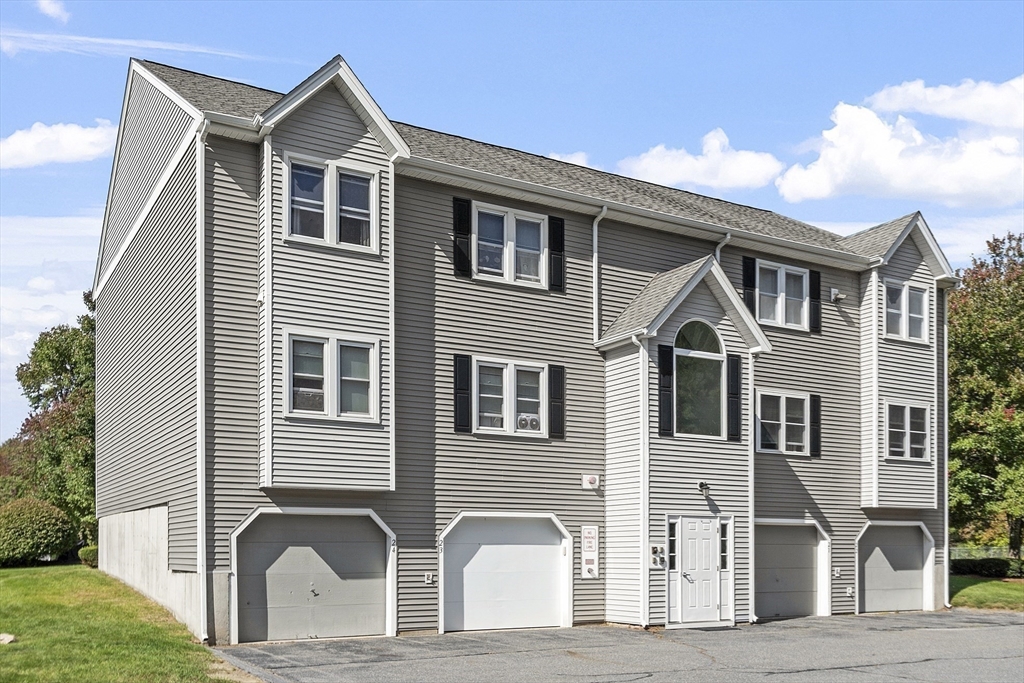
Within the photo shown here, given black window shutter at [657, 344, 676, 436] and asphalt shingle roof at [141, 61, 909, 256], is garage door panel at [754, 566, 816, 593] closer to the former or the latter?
black window shutter at [657, 344, 676, 436]

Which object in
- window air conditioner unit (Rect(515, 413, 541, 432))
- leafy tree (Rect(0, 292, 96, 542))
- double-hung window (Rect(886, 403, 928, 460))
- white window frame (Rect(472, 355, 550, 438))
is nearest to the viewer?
white window frame (Rect(472, 355, 550, 438))

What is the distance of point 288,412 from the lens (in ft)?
57.2

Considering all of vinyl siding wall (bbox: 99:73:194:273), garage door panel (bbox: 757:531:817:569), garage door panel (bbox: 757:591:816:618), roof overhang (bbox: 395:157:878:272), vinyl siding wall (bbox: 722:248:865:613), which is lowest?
garage door panel (bbox: 757:591:816:618)

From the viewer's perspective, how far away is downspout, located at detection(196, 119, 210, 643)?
55.3 feet

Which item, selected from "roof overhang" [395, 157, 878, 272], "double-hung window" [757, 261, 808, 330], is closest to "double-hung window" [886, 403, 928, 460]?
"double-hung window" [757, 261, 808, 330]

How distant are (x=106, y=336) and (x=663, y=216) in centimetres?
1414

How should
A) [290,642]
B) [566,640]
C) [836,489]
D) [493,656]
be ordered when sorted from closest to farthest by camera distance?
[493,656], [290,642], [566,640], [836,489]

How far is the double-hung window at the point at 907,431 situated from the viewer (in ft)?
85.8

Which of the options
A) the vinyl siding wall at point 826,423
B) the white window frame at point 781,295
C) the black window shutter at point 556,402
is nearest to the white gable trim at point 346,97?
the black window shutter at point 556,402

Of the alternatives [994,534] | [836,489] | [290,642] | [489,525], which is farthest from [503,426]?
[994,534]

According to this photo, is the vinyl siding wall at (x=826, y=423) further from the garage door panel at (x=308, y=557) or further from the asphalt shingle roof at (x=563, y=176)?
the garage door panel at (x=308, y=557)

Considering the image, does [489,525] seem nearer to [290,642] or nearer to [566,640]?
[566,640]

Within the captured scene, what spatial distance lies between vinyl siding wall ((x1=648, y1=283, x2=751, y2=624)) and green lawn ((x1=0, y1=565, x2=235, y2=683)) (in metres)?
9.08

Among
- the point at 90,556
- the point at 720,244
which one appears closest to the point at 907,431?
the point at 720,244
